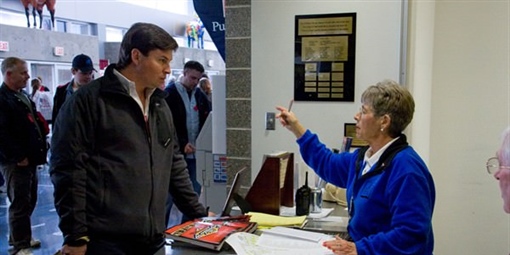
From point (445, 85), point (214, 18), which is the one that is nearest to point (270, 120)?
point (445, 85)

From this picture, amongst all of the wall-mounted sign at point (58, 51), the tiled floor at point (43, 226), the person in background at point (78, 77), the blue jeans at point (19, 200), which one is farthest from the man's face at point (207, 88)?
the wall-mounted sign at point (58, 51)

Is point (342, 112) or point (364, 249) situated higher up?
point (342, 112)

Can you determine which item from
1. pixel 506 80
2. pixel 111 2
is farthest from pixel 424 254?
pixel 111 2

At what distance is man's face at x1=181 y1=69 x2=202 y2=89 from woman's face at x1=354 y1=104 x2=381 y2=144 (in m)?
2.49

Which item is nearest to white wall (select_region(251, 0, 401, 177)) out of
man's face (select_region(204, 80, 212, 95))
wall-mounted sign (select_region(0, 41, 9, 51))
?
man's face (select_region(204, 80, 212, 95))

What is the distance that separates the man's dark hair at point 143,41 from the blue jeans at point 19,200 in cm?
210

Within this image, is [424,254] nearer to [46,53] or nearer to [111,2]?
[46,53]

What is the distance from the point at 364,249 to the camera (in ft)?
4.85

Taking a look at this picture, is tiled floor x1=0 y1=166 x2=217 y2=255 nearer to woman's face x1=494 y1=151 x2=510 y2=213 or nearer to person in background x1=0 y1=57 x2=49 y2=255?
person in background x1=0 y1=57 x2=49 y2=255

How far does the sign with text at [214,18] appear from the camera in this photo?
143 inches

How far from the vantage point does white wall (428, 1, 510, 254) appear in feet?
8.70

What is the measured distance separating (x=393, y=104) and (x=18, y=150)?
285 centimetres

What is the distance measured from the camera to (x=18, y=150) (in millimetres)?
3346

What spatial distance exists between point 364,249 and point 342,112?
139cm
